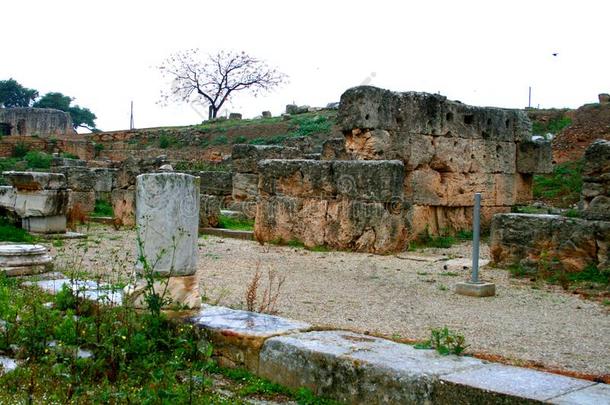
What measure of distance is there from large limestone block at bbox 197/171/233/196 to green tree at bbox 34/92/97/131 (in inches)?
1856

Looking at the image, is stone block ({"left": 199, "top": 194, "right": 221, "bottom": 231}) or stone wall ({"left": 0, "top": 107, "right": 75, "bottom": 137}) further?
stone wall ({"left": 0, "top": 107, "right": 75, "bottom": 137})

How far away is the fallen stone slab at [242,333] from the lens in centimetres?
536

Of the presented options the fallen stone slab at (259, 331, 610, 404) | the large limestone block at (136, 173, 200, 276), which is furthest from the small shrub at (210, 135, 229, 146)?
the fallen stone slab at (259, 331, 610, 404)

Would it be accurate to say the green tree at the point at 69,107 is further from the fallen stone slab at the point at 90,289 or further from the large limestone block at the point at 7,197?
the fallen stone slab at the point at 90,289

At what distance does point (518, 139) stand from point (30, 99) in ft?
191

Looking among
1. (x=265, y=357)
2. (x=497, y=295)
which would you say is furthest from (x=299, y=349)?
(x=497, y=295)

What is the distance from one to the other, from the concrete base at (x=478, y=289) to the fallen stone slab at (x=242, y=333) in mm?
3304

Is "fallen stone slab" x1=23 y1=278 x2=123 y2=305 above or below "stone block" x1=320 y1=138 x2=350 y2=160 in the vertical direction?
below

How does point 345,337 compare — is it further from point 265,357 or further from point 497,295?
point 497,295

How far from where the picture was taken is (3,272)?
Result: 8.52 metres

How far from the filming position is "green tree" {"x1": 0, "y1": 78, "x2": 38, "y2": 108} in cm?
6481

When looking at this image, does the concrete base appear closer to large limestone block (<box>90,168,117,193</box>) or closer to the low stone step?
the low stone step

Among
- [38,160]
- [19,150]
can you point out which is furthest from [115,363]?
[19,150]

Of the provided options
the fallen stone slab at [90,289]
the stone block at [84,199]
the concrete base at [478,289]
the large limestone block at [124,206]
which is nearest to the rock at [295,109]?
the stone block at [84,199]
